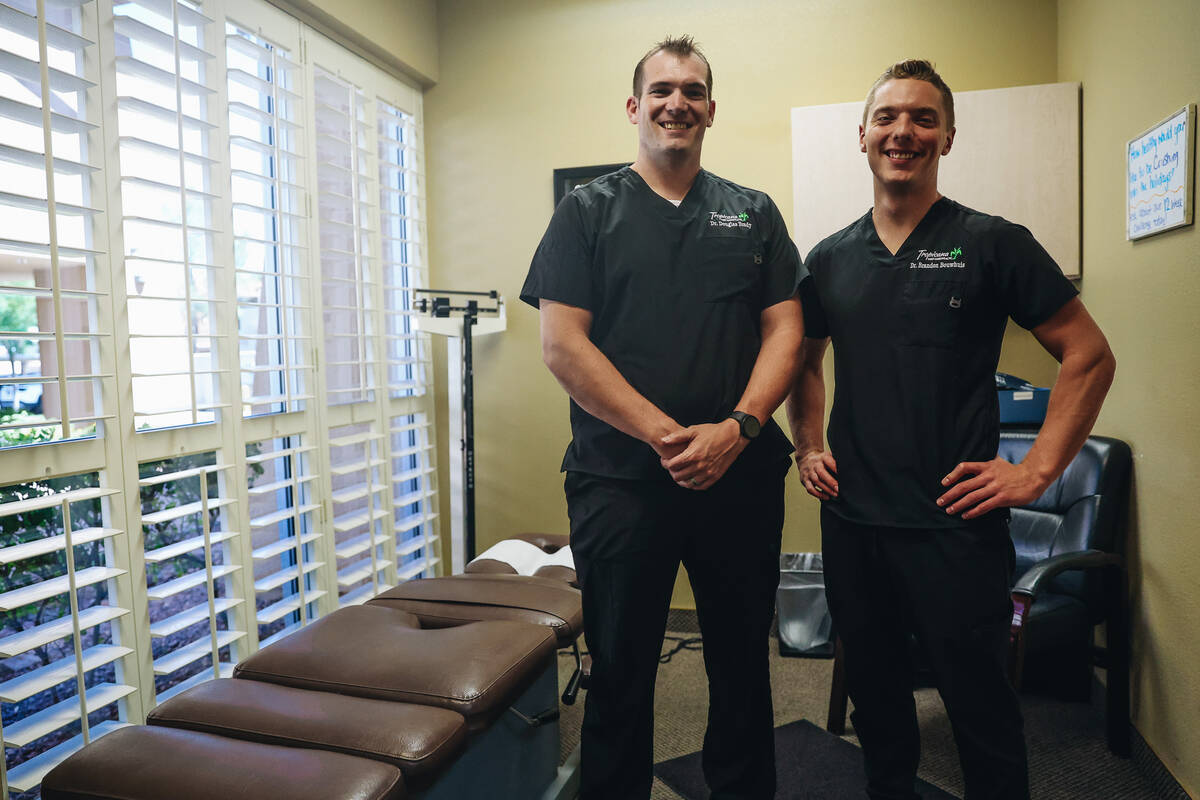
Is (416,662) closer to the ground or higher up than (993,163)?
closer to the ground

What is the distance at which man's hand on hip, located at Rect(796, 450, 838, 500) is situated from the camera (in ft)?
4.83

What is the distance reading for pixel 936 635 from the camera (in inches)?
53.1

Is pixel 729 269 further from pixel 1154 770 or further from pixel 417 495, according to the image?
pixel 417 495

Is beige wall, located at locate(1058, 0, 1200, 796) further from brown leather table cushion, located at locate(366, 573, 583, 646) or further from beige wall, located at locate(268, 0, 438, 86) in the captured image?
beige wall, located at locate(268, 0, 438, 86)

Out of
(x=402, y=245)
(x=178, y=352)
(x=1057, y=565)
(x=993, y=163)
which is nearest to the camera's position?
(x=1057, y=565)

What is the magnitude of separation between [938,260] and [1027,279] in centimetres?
15

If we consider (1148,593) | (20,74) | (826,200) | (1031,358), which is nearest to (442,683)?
(20,74)

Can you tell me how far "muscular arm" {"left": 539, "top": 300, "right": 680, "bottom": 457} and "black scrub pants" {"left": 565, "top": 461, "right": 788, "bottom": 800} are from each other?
0.38ft

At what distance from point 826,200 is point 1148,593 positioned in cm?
157

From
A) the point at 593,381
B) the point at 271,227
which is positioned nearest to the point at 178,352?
the point at 271,227

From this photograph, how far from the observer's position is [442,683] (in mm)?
1437

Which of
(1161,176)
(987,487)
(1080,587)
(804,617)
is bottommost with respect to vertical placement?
(804,617)

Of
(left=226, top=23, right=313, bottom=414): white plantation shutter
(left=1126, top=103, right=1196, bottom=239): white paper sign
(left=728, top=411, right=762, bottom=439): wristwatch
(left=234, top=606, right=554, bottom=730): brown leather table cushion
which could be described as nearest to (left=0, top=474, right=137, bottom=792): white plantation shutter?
(left=234, top=606, right=554, bottom=730): brown leather table cushion

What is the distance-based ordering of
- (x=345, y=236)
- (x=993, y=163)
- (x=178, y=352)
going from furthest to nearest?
(x=345, y=236) < (x=993, y=163) < (x=178, y=352)
